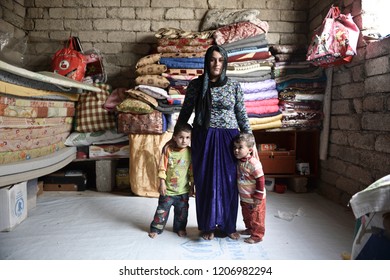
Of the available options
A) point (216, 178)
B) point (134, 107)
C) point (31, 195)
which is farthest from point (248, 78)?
point (31, 195)

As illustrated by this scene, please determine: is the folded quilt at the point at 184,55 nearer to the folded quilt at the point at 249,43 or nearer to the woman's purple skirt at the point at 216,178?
the folded quilt at the point at 249,43

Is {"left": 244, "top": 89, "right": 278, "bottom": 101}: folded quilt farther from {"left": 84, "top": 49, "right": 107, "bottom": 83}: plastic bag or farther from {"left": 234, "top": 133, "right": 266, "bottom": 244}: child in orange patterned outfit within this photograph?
{"left": 84, "top": 49, "right": 107, "bottom": 83}: plastic bag

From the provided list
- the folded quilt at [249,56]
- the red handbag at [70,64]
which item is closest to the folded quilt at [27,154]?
the red handbag at [70,64]

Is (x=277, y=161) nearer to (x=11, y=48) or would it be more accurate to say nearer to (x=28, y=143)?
(x=28, y=143)

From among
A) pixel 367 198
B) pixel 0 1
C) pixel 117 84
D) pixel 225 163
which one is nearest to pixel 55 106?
pixel 117 84

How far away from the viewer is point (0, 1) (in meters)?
3.37

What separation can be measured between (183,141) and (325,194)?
209cm

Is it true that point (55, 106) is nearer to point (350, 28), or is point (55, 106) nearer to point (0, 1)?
point (0, 1)

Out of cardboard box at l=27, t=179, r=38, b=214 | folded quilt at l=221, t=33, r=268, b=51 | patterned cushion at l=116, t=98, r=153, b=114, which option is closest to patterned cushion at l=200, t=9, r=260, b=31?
folded quilt at l=221, t=33, r=268, b=51

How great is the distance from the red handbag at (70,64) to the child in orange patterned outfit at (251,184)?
7.56 feet

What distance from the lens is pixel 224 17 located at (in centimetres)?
354

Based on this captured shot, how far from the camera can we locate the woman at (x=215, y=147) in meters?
2.11

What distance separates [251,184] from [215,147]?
1.26 feet

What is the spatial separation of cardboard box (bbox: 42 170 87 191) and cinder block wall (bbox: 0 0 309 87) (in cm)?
151
